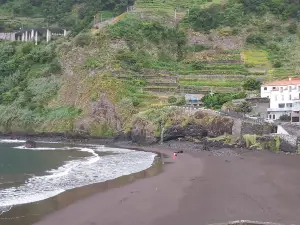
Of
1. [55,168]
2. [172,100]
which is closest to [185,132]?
[172,100]

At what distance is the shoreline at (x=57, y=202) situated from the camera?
2173 cm

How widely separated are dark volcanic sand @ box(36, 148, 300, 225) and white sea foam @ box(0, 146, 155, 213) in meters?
3.25

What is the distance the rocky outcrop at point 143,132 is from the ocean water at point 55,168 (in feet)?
16.2

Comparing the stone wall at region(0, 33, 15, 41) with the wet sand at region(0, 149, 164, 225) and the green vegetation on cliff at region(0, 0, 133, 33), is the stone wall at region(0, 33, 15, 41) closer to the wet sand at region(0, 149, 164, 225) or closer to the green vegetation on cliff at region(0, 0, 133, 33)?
the green vegetation on cliff at region(0, 0, 133, 33)

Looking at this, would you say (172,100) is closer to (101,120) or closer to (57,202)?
(101,120)

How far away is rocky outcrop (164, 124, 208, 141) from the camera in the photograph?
2072 inches

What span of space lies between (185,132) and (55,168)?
2087cm

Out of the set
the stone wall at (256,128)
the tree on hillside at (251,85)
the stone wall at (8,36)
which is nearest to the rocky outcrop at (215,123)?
the stone wall at (256,128)

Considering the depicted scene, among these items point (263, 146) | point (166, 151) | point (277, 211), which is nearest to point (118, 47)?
point (166, 151)

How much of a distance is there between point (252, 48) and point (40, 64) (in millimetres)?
43054

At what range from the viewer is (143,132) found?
55500 mm

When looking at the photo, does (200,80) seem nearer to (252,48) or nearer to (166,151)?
(252,48)

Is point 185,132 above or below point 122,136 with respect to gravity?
above

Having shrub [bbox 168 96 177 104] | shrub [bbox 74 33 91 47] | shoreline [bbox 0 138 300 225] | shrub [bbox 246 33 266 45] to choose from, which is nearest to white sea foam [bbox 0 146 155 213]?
shoreline [bbox 0 138 300 225]
